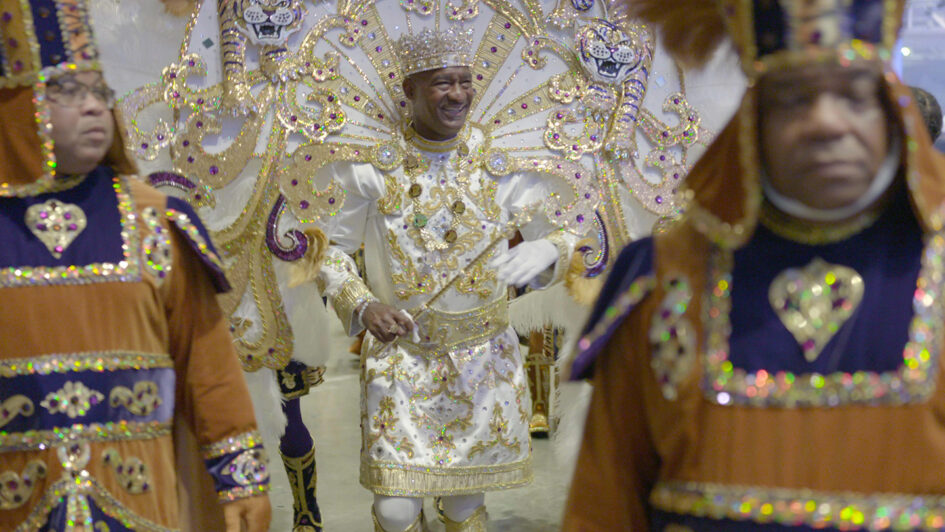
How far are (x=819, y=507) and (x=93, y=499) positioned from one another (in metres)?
1.44

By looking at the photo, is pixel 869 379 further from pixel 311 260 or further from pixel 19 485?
pixel 311 260

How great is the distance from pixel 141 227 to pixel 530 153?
1.82m

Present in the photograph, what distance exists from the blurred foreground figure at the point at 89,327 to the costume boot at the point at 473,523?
1.50 metres

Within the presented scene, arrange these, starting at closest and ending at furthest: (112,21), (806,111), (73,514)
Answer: (806,111) < (73,514) < (112,21)

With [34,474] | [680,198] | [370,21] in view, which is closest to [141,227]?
[34,474]

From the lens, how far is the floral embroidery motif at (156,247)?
228cm

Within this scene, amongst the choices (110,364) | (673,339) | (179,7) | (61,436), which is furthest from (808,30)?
(179,7)

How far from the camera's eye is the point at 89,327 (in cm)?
220

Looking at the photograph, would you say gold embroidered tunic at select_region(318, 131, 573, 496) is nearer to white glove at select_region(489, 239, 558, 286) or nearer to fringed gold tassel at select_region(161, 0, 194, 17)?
white glove at select_region(489, 239, 558, 286)

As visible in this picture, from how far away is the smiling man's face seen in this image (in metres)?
3.59

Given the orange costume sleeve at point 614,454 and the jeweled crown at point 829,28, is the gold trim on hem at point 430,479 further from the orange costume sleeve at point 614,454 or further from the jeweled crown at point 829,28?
the jeweled crown at point 829,28

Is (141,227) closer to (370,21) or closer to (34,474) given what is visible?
(34,474)

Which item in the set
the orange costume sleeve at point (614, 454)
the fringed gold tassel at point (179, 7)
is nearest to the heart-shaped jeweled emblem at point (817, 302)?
the orange costume sleeve at point (614, 454)

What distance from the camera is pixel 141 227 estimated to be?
2303 mm
